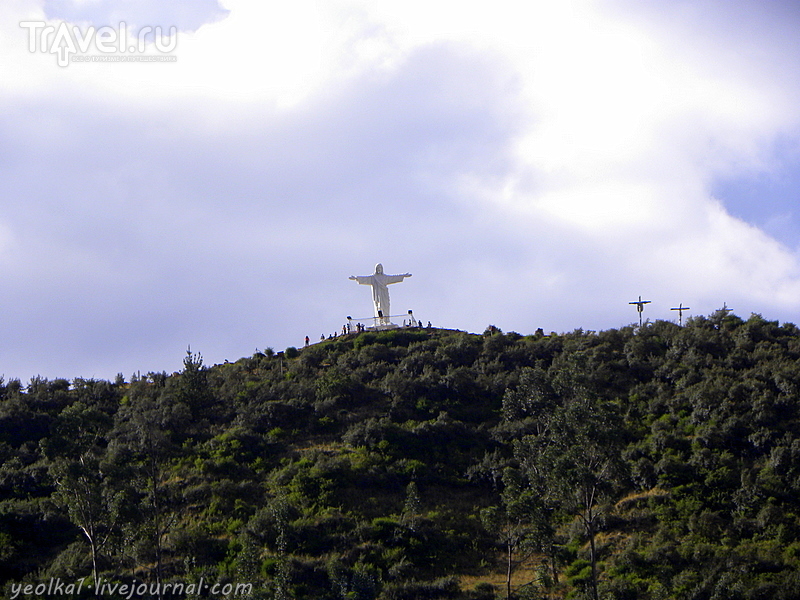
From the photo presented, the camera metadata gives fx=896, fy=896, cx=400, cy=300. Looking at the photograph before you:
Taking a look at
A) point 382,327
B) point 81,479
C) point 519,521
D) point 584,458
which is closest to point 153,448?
point 81,479

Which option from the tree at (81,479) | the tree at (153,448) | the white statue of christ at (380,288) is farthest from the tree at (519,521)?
the white statue of christ at (380,288)

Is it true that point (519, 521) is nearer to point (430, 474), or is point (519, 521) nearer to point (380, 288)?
point (430, 474)

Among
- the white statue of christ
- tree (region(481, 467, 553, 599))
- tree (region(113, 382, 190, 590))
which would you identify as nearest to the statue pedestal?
the white statue of christ

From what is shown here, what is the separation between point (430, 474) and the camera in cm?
3775

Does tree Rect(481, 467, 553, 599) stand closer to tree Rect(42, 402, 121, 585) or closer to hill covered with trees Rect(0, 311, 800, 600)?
hill covered with trees Rect(0, 311, 800, 600)

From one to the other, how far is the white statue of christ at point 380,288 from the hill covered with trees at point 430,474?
4.64m

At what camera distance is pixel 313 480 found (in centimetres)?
3619

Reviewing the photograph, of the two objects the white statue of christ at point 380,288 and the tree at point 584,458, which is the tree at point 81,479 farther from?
the white statue of christ at point 380,288

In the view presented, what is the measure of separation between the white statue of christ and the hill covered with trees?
4.64 m

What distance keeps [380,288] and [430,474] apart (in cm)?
1835

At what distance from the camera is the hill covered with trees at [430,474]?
2872 centimetres

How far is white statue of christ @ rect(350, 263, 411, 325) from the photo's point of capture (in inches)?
2106

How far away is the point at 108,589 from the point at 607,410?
16.9 metres

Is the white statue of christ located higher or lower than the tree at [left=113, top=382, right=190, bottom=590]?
higher
